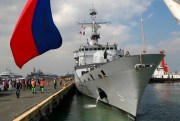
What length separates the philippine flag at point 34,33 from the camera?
35.7 ft

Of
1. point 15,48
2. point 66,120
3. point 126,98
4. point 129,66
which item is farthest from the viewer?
point 66,120

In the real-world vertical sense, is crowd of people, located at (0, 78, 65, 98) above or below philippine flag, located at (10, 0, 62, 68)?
below

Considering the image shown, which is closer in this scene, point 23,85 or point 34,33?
point 34,33

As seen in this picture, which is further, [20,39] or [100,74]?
[100,74]

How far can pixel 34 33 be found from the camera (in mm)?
11438

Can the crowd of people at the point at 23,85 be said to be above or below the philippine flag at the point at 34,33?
below

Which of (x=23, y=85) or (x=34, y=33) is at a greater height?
(x=34, y=33)

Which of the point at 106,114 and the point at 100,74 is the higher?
the point at 100,74

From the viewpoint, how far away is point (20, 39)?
10969 mm

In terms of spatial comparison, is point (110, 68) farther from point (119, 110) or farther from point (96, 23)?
point (96, 23)

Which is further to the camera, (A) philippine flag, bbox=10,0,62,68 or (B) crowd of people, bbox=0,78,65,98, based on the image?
(B) crowd of people, bbox=0,78,65,98

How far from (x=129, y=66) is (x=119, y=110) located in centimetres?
449

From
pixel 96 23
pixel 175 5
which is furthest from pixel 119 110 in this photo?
pixel 96 23

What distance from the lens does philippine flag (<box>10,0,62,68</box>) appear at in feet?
35.7
